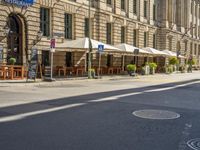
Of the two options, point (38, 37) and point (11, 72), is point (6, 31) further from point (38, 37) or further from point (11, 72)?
point (38, 37)

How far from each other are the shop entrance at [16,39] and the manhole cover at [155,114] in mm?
18716

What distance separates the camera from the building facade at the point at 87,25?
29558 millimetres

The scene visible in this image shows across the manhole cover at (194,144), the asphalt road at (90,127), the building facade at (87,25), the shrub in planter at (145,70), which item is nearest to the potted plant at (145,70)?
the shrub in planter at (145,70)

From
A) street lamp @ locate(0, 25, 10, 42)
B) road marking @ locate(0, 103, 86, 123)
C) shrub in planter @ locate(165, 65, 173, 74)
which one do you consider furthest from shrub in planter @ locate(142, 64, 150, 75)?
road marking @ locate(0, 103, 86, 123)

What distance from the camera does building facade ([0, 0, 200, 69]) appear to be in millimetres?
29558

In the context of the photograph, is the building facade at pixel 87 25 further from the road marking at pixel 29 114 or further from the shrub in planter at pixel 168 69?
the road marking at pixel 29 114

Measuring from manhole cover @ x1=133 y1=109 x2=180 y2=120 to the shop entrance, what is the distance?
18716 mm

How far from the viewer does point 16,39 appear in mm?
29703

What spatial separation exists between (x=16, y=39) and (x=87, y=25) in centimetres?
1034

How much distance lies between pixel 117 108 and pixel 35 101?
2.90 meters

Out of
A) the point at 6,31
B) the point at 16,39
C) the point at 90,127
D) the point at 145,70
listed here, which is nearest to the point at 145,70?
the point at 145,70

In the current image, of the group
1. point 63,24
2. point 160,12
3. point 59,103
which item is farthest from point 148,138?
point 160,12

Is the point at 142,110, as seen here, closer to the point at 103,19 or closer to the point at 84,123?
the point at 84,123

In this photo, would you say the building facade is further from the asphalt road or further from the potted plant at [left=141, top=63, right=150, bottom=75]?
the asphalt road
